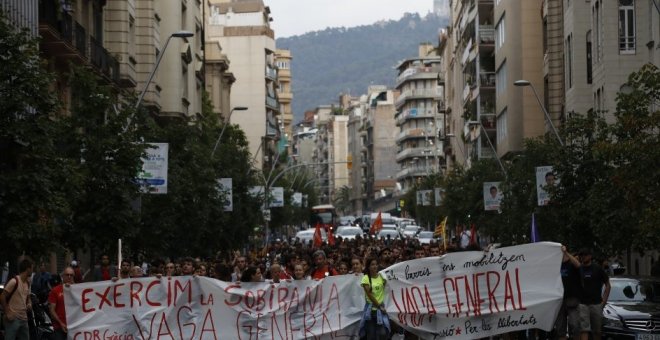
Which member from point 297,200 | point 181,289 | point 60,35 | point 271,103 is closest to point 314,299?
point 181,289

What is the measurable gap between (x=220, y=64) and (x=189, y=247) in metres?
59.9

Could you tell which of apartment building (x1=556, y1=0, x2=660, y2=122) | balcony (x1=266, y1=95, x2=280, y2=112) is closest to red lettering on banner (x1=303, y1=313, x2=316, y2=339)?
apartment building (x1=556, y1=0, x2=660, y2=122)

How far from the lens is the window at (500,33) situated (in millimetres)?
83188

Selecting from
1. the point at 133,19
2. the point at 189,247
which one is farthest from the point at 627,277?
the point at 133,19

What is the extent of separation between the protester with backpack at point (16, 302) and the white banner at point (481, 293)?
16.3ft

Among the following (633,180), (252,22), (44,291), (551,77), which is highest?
(252,22)

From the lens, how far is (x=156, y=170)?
36.8 m

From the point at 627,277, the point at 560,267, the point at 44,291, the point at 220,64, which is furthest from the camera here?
the point at 220,64

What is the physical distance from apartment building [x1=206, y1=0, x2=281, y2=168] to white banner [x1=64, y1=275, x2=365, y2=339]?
119988mm

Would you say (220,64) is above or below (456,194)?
above

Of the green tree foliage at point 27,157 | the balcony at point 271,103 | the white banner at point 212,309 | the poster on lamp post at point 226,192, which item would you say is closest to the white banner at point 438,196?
the poster on lamp post at point 226,192

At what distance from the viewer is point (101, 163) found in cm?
3269

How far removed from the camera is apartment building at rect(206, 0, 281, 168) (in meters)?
146

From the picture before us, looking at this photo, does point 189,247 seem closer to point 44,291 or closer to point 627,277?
point 44,291
